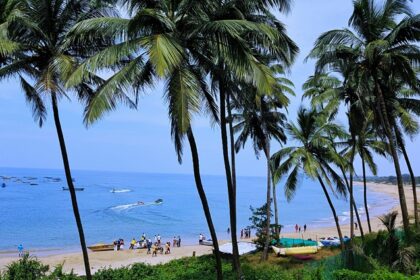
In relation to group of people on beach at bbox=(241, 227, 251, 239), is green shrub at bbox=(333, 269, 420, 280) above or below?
above

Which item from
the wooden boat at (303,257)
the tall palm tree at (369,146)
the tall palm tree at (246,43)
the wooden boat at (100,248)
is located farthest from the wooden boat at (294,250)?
the wooden boat at (100,248)

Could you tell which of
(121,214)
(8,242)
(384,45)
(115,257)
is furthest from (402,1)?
(121,214)

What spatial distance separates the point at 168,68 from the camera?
8516 millimetres

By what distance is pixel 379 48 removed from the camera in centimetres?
1421

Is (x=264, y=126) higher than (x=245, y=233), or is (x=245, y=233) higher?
(x=264, y=126)

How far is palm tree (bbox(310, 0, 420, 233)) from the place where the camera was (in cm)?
Answer: 1402

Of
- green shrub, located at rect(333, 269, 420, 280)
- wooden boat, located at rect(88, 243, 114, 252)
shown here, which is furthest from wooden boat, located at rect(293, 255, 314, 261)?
wooden boat, located at rect(88, 243, 114, 252)

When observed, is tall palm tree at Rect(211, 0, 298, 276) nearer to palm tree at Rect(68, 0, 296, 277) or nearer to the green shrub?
palm tree at Rect(68, 0, 296, 277)

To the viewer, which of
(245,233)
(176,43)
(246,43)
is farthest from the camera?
(245,233)

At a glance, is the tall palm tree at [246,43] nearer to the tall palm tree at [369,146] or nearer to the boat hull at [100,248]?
the tall palm tree at [369,146]

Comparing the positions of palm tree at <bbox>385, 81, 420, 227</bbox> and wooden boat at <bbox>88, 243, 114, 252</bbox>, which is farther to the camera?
wooden boat at <bbox>88, 243, 114, 252</bbox>

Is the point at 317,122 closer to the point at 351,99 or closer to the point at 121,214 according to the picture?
the point at 351,99

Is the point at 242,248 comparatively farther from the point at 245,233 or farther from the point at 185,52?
the point at 245,233

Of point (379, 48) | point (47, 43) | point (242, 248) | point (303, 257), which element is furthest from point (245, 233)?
point (47, 43)
